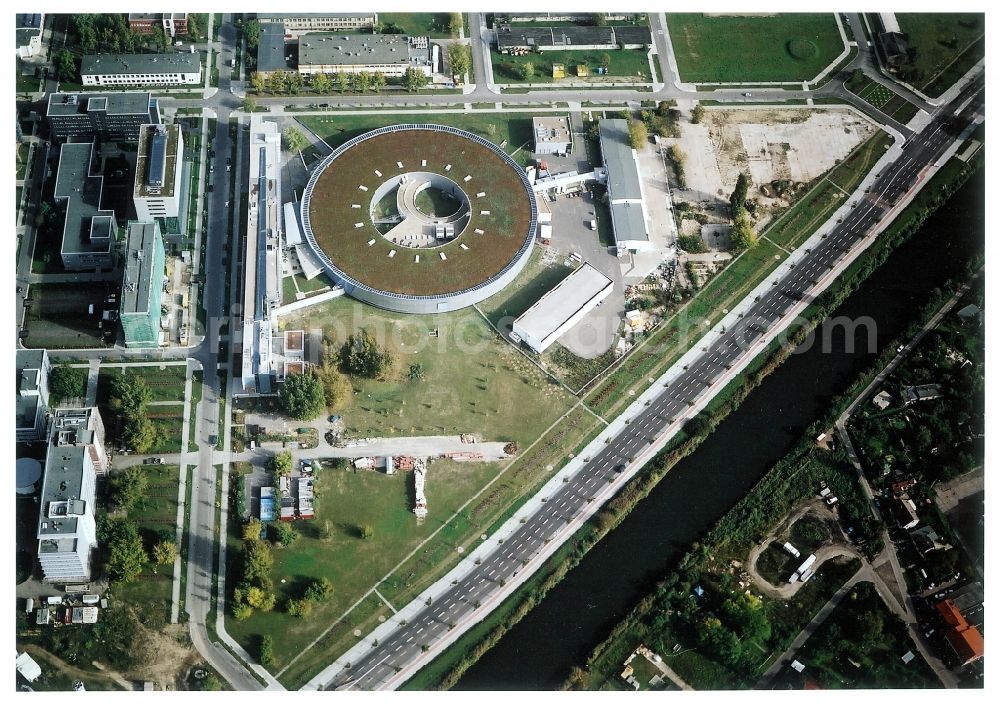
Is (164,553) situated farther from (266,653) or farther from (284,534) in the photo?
(266,653)

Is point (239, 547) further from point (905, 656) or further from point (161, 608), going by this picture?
point (905, 656)

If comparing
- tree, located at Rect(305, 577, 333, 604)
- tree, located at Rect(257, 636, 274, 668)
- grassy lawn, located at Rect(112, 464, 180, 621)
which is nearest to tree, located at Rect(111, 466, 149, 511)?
grassy lawn, located at Rect(112, 464, 180, 621)

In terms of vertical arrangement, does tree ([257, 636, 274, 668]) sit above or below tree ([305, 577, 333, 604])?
below

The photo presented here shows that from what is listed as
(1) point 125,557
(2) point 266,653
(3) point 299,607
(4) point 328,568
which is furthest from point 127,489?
(2) point 266,653

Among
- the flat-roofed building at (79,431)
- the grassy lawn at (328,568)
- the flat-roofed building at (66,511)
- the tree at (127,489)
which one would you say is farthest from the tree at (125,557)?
the grassy lawn at (328,568)

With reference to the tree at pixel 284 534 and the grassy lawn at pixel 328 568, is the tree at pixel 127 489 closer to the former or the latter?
the tree at pixel 284 534

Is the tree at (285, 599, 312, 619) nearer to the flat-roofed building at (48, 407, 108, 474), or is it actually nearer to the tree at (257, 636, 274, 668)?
the tree at (257, 636, 274, 668)
